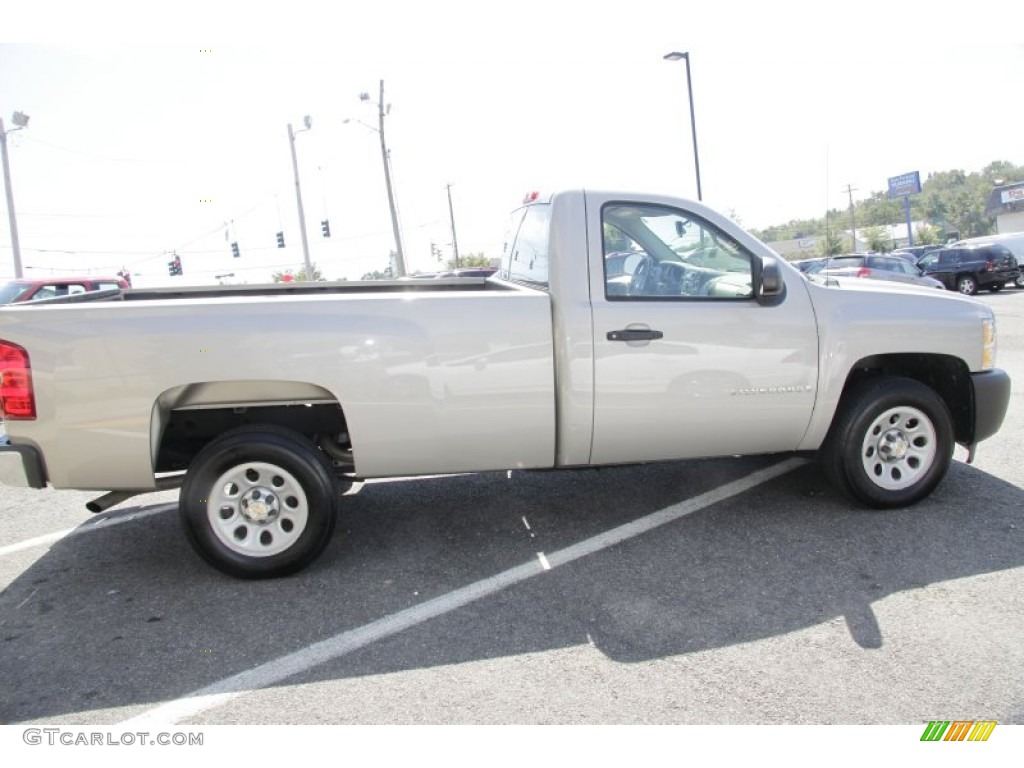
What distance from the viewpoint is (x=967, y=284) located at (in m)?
22.3

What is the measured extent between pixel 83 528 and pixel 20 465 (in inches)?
56.6

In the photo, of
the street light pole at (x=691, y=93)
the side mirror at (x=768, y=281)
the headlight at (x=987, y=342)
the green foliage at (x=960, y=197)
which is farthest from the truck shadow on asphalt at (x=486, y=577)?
the green foliage at (x=960, y=197)

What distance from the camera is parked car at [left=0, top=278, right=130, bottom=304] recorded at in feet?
39.8

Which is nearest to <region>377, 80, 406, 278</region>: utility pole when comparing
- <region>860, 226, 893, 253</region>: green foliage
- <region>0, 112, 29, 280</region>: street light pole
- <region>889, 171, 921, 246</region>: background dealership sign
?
<region>0, 112, 29, 280</region>: street light pole

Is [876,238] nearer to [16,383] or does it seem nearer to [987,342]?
[987,342]

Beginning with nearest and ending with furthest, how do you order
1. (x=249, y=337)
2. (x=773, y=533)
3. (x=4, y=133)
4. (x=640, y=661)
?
1. (x=640, y=661)
2. (x=249, y=337)
3. (x=773, y=533)
4. (x=4, y=133)

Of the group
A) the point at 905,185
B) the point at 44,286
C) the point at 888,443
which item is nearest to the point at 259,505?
the point at 888,443

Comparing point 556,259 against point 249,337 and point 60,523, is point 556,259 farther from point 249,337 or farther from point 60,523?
point 60,523

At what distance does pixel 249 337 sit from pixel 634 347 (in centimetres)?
197

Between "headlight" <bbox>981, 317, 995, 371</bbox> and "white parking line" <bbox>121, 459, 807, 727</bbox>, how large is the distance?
174 centimetres

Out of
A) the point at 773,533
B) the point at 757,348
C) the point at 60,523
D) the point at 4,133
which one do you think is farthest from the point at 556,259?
the point at 4,133

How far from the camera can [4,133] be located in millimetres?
23734

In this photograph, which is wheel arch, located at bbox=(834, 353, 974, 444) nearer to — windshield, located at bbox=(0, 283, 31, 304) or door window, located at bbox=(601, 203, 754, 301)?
door window, located at bbox=(601, 203, 754, 301)

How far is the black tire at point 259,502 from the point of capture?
3.69m
